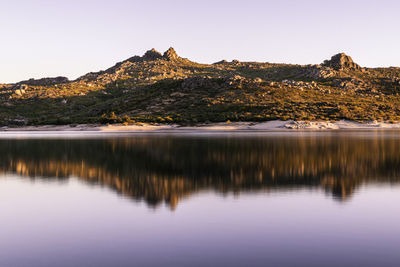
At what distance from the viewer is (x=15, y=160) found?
26.5m

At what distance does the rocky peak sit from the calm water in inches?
7115

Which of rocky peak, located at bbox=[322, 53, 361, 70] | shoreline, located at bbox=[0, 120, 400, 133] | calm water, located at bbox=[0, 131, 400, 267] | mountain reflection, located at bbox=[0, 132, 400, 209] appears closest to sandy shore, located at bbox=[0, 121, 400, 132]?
shoreline, located at bbox=[0, 120, 400, 133]

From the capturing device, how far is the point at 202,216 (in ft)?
35.6

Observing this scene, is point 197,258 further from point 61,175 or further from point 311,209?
point 61,175

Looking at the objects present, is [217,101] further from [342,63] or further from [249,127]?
[342,63]

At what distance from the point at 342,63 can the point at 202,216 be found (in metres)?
196

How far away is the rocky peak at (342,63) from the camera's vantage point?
617 feet

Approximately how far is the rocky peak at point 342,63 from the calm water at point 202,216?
18073 centimetres

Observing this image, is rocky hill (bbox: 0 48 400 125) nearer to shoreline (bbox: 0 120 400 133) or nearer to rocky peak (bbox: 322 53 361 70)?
shoreline (bbox: 0 120 400 133)

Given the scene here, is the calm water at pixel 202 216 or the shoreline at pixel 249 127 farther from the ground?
the shoreline at pixel 249 127

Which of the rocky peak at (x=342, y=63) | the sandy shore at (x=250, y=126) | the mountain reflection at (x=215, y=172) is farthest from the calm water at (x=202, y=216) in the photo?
the rocky peak at (x=342, y=63)

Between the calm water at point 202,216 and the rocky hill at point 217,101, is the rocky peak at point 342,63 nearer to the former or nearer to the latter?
the rocky hill at point 217,101

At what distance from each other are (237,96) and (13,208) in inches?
4077

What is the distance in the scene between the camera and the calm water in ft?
25.6
